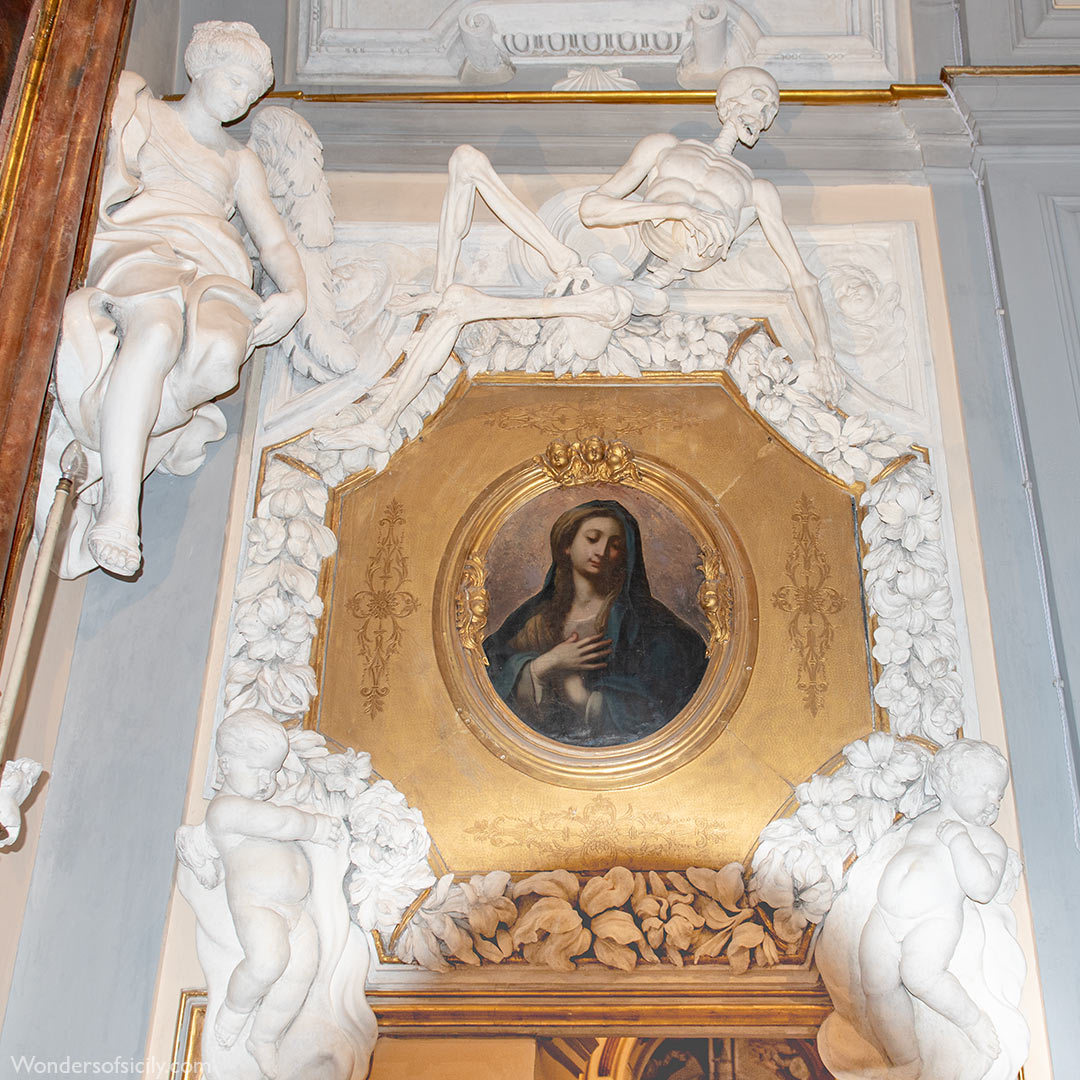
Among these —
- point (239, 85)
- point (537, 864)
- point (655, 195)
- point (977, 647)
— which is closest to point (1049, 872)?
point (977, 647)

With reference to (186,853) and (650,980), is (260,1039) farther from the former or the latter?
(650,980)

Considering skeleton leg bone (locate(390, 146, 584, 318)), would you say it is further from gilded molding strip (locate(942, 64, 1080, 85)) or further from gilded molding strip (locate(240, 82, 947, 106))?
gilded molding strip (locate(942, 64, 1080, 85))

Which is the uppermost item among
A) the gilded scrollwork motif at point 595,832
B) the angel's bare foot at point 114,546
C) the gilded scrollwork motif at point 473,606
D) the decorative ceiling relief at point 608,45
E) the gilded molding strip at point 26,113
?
the decorative ceiling relief at point 608,45

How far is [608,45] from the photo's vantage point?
5.53 m

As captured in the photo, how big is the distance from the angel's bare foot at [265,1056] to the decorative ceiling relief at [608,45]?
152 inches

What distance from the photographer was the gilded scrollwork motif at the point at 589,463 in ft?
15.4

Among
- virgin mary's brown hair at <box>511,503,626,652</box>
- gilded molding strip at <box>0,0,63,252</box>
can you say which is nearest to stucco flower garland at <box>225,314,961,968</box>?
virgin mary's brown hair at <box>511,503,626,652</box>

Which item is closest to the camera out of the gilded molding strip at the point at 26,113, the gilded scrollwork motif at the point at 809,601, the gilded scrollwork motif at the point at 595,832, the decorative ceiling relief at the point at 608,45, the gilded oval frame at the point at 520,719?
the gilded molding strip at the point at 26,113

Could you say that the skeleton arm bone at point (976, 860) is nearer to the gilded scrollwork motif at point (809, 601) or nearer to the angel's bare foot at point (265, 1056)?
the gilded scrollwork motif at point (809, 601)

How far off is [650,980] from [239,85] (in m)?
3.20

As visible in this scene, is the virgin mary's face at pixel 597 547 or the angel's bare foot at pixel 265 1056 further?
the virgin mary's face at pixel 597 547

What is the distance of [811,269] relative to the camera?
5051mm

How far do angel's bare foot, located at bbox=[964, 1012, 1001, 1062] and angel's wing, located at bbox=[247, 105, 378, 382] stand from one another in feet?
9.84

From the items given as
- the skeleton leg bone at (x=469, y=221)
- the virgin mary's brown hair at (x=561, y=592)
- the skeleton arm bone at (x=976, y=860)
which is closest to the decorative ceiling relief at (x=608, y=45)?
A: the skeleton leg bone at (x=469, y=221)
